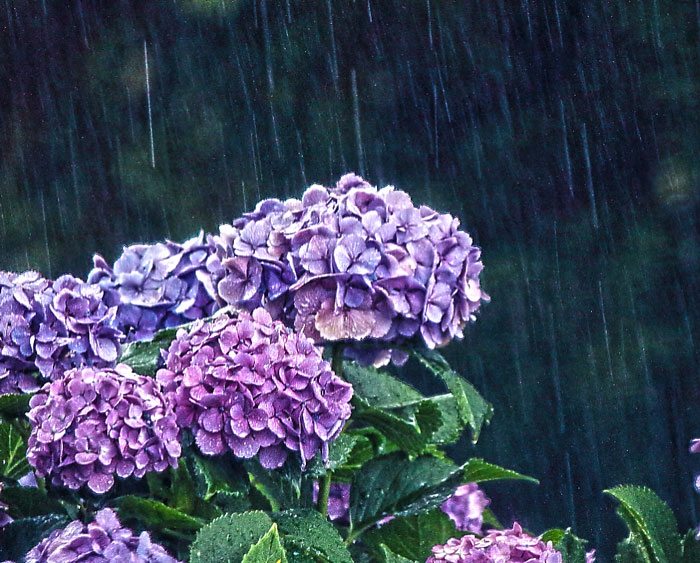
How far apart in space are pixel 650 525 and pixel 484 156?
1982 mm

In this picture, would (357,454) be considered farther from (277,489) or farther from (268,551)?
(268,551)

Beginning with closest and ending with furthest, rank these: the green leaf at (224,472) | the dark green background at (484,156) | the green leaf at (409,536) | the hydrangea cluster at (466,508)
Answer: the green leaf at (224,472), the green leaf at (409,536), the hydrangea cluster at (466,508), the dark green background at (484,156)

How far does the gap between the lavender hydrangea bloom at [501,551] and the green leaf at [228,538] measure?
174mm

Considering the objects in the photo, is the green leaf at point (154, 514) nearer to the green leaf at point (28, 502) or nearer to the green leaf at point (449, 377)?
the green leaf at point (28, 502)

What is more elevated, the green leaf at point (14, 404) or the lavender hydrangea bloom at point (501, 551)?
the green leaf at point (14, 404)

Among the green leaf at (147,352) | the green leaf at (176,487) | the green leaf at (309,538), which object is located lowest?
the green leaf at (309,538)

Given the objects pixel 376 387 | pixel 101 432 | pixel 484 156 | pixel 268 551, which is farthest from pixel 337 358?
pixel 484 156

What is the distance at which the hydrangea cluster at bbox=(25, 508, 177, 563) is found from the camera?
3.28ft

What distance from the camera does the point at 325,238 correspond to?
1.22 metres

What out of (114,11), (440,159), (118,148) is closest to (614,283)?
(440,159)

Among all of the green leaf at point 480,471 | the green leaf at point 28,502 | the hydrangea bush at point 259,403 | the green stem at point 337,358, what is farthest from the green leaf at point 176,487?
the green leaf at point 480,471

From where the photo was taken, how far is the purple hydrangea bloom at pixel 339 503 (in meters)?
1.44

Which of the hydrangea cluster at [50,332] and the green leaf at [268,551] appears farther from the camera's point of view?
the hydrangea cluster at [50,332]

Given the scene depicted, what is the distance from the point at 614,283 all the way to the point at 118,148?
4.90 ft
